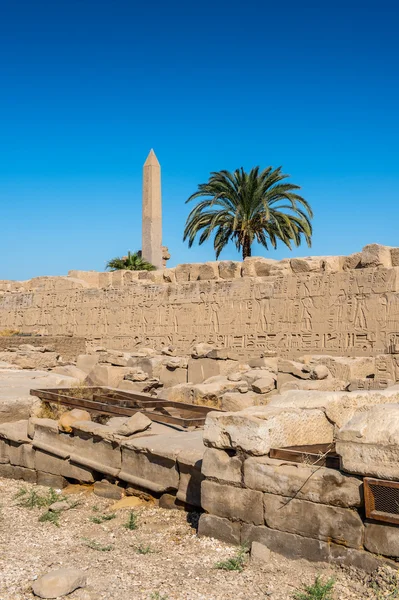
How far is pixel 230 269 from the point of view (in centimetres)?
1560

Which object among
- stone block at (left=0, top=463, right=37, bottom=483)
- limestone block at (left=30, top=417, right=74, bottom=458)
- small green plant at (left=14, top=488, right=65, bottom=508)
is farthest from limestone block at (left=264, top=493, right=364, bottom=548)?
stone block at (left=0, top=463, right=37, bottom=483)

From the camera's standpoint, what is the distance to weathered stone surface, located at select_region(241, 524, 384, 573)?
371 cm

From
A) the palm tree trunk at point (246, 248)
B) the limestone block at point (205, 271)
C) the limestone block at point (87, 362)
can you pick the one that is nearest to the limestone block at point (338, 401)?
the limestone block at point (87, 362)

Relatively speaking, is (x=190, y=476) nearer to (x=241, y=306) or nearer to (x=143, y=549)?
(x=143, y=549)

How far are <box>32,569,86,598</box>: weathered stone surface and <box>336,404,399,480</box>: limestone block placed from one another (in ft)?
5.66

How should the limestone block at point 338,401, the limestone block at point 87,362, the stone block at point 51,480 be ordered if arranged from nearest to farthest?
the limestone block at point 338,401 < the stone block at point 51,480 < the limestone block at point 87,362

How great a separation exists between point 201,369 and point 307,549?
8563 mm

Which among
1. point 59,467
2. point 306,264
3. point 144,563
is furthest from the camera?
point 306,264

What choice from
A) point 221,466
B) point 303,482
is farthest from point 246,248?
point 303,482

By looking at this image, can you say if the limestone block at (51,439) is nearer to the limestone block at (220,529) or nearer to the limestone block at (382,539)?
the limestone block at (220,529)

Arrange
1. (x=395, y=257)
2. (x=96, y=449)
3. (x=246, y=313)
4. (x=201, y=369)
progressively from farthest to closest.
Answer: (x=246, y=313) → (x=395, y=257) → (x=201, y=369) → (x=96, y=449)

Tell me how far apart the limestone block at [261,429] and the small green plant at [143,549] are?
0.83m

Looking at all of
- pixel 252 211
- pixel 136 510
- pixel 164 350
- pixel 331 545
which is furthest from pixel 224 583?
pixel 252 211

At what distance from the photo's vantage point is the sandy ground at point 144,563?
3656 mm
